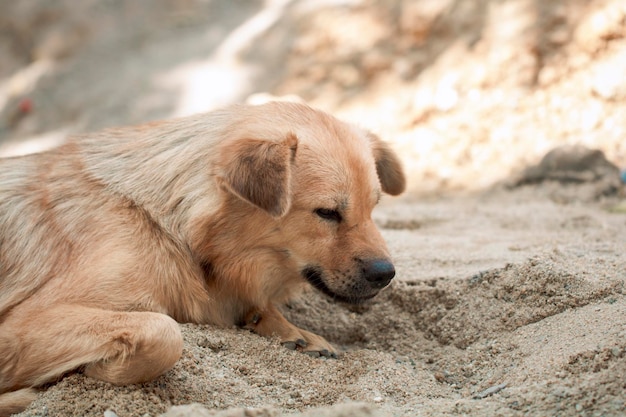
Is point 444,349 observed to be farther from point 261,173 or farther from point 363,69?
point 363,69

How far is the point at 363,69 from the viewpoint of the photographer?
8086 mm

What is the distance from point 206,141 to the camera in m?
3.67

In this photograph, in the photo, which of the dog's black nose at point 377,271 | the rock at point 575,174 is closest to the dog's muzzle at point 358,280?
the dog's black nose at point 377,271

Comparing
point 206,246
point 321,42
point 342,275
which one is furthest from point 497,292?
point 321,42

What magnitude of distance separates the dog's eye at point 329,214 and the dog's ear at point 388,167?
0.94 metres

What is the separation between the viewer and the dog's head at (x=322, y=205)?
3.40m

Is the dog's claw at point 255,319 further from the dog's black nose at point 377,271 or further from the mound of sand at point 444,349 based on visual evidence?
the dog's black nose at point 377,271

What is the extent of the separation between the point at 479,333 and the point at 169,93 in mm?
5929

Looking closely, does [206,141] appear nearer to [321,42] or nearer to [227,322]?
[227,322]

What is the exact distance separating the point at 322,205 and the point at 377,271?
41 centimetres

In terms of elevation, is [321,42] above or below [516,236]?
above

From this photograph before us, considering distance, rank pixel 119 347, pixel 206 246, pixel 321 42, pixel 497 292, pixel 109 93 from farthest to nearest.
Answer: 1. pixel 109 93
2. pixel 321 42
3. pixel 497 292
4. pixel 206 246
5. pixel 119 347

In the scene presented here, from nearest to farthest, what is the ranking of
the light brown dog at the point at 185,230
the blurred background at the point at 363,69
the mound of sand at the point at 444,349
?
the mound of sand at the point at 444,349, the light brown dog at the point at 185,230, the blurred background at the point at 363,69

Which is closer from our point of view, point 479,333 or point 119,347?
point 119,347
